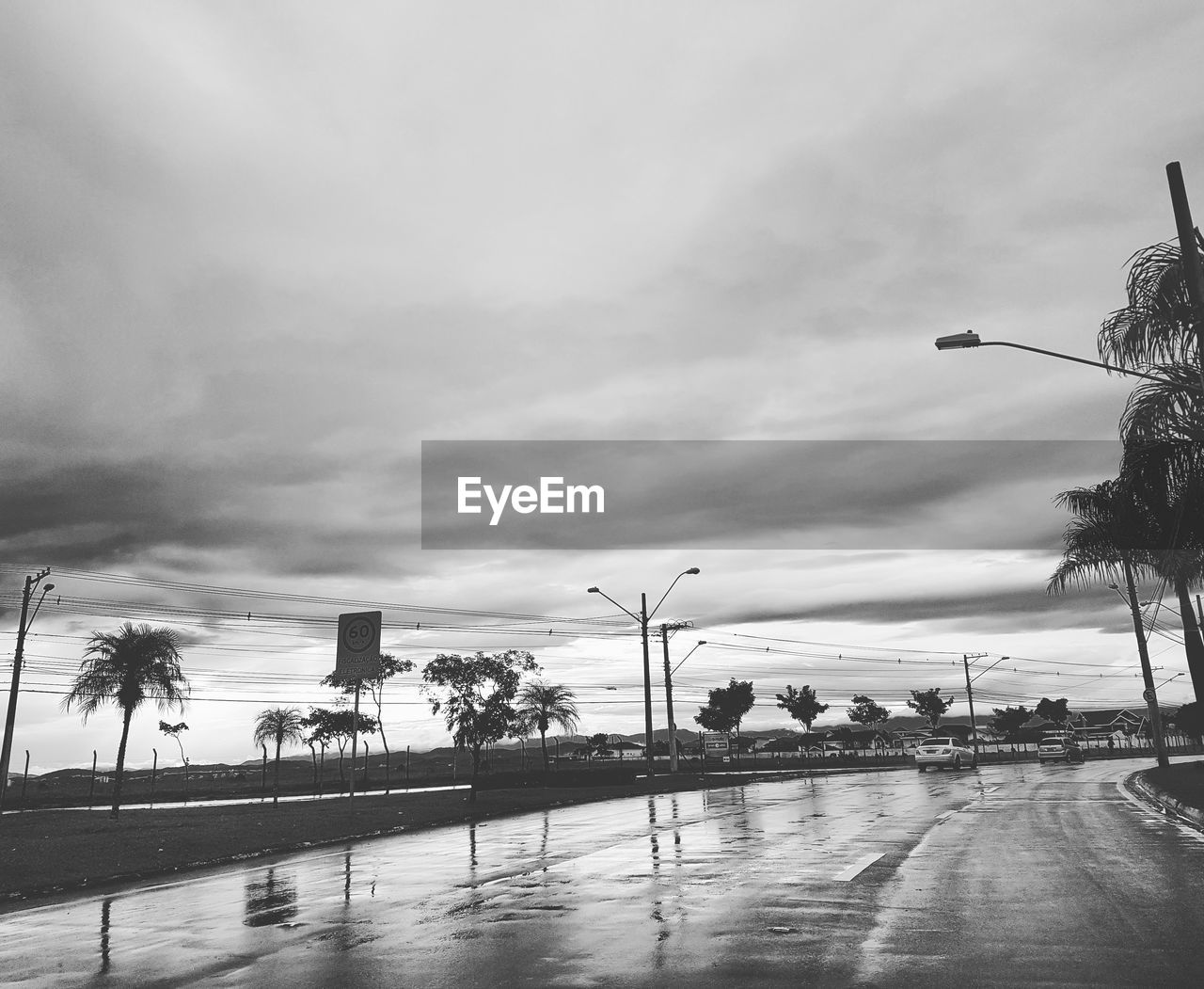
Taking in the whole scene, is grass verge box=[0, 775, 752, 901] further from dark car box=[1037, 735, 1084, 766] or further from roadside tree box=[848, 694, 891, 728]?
roadside tree box=[848, 694, 891, 728]

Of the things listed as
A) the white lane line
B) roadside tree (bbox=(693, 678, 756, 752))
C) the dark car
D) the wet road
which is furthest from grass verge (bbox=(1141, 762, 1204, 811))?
roadside tree (bbox=(693, 678, 756, 752))

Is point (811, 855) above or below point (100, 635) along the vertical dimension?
below

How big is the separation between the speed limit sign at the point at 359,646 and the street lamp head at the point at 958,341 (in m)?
14.5

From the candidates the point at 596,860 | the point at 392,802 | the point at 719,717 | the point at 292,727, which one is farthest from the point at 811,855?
the point at 719,717

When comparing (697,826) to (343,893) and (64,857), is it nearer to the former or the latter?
(343,893)

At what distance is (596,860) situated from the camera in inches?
578

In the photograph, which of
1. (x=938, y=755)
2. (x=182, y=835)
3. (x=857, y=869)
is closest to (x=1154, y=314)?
(x=857, y=869)

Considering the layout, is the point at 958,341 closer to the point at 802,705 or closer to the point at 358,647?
the point at 358,647

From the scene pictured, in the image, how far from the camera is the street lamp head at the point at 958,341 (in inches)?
592

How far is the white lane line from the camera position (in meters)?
11.9

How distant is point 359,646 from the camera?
940 inches

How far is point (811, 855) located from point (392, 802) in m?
19.8

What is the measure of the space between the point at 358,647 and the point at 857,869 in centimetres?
1436

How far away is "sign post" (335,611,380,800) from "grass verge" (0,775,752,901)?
2363 millimetres
